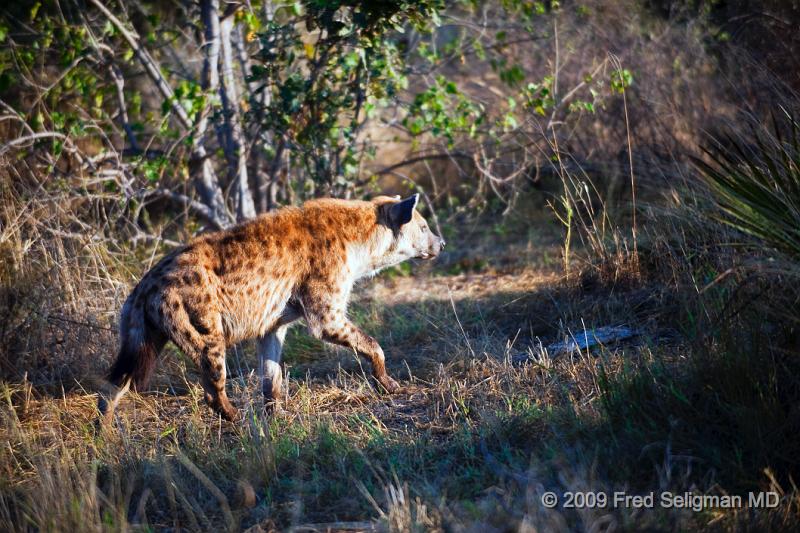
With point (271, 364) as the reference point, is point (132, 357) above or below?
above

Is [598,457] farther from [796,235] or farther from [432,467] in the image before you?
[796,235]

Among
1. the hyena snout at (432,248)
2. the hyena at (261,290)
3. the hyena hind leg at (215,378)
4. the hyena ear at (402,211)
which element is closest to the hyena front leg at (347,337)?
the hyena at (261,290)

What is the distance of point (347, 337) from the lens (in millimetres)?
5434

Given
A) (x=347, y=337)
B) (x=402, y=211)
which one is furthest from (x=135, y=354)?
(x=402, y=211)

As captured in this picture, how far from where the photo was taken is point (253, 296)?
5.25 m

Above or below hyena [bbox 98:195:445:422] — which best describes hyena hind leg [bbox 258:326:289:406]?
below

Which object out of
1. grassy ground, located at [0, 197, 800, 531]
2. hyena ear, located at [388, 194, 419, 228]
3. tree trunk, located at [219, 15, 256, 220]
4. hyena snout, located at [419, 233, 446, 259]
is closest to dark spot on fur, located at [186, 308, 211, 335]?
grassy ground, located at [0, 197, 800, 531]

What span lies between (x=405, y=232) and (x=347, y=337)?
1.12 meters

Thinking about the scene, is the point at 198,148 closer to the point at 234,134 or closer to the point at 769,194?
the point at 234,134

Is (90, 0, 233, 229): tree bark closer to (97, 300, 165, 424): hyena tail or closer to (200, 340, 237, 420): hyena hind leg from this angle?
(97, 300, 165, 424): hyena tail

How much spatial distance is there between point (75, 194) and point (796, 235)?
5372 millimetres

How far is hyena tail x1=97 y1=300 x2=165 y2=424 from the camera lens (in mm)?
4910

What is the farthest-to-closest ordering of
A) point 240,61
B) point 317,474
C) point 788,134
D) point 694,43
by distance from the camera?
point 694,43, point 240,61, point 788,134, point 317,474

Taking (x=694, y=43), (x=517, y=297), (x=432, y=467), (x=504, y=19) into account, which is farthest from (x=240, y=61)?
(x=432, y=467)
